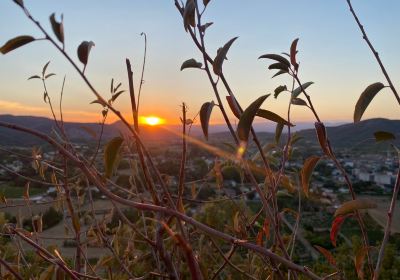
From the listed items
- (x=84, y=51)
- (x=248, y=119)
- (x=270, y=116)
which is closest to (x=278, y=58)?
(x=270, y=116)

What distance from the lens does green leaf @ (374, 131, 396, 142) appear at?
764 millimetres

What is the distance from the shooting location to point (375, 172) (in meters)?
27.6

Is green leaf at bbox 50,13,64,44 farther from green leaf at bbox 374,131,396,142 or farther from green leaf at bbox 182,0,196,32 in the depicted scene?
green leaf at bbox 374,131,396,142

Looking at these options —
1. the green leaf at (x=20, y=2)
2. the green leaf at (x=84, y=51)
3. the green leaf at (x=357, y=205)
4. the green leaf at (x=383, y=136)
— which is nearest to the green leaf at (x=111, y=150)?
the green leaf at (x=84, y=51)

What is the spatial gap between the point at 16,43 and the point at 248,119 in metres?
0.39

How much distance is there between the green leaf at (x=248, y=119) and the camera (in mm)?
610

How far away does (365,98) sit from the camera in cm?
74

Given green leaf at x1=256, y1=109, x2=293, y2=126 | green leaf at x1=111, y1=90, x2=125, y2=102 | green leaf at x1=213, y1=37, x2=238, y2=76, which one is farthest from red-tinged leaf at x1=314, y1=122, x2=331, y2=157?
green leaf at x1=111, y1=90, x2=125, y2=102

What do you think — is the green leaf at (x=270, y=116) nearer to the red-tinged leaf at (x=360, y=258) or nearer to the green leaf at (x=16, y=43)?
the red-tinged leaf at (x=360, y=258)

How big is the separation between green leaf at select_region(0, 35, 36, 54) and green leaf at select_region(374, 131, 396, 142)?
0.64m

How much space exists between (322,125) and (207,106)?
0.20 meters

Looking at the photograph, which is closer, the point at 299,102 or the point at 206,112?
the point at 206,112

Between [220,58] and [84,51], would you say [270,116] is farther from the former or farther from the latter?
[84,51]

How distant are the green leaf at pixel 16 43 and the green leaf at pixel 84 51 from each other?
70 mm
